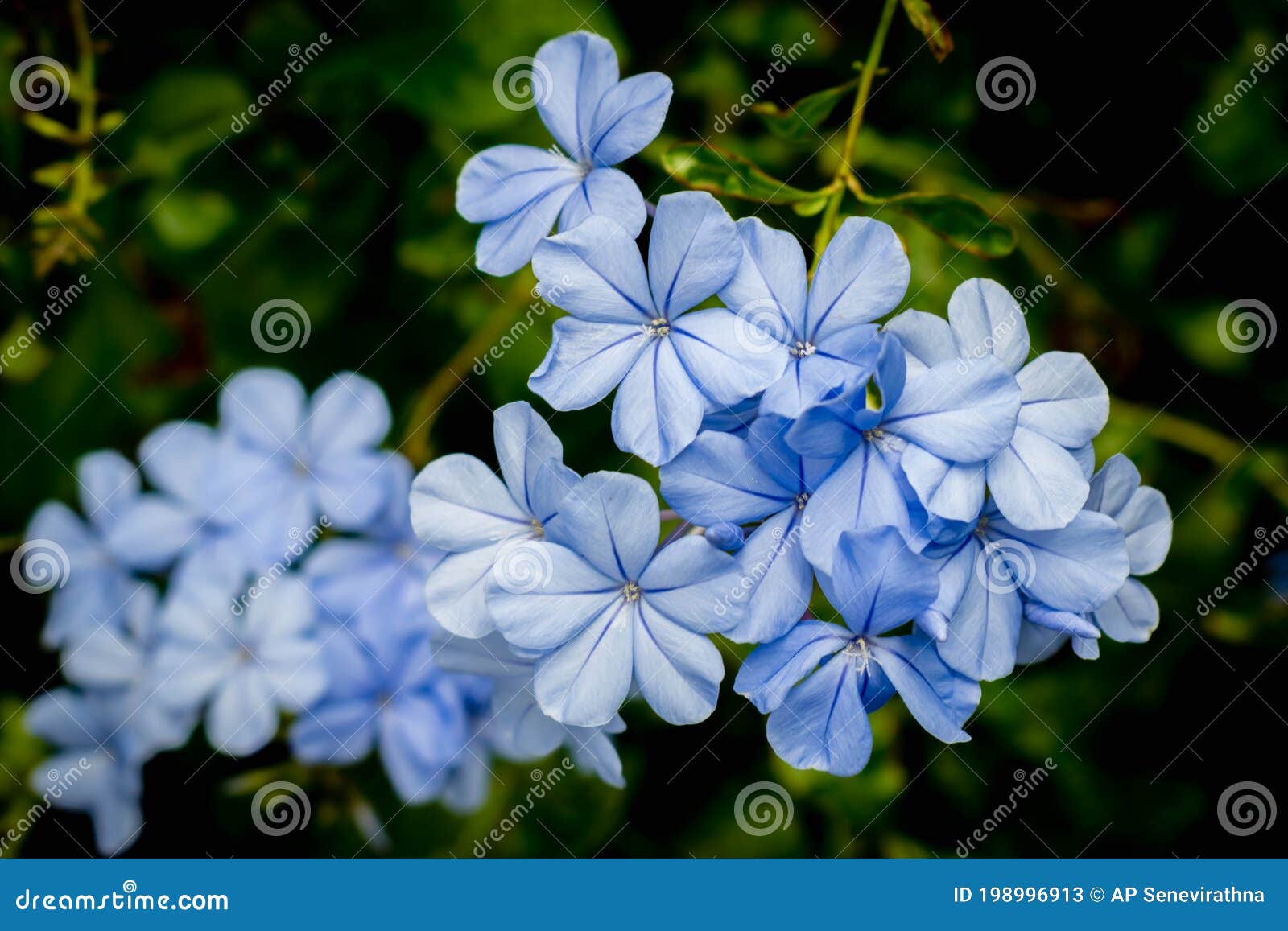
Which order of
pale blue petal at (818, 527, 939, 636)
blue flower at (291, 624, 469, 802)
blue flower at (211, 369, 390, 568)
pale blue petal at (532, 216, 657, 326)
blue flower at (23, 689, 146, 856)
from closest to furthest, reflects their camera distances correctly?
1. pale blue petal at (818, 527, 939, 636)
2. pale blue petal at (532, 216, 657, 326)
3. blue flower at (291, 624, 469, 802)
4. blue flower at (211, 369, 390, 568)
5. blue flower at (23, 689, 146, 856)

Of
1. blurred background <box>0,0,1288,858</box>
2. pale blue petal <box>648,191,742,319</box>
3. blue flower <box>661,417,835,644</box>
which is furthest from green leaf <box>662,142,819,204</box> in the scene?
A: blurred background <box>0,0,1288,858</box>

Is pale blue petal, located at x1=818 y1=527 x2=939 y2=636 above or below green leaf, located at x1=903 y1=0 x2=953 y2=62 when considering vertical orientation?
below

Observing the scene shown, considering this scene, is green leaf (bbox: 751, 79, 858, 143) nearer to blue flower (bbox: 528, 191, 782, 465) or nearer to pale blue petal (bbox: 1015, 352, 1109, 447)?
blue flower (bbox: 528, 191, 782, 465)

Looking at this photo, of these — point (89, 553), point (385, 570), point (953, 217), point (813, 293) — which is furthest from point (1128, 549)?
point (89, 553)

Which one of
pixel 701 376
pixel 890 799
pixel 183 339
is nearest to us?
pixel 701 376

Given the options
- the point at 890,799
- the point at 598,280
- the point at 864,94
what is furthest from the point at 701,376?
the point at 890,799

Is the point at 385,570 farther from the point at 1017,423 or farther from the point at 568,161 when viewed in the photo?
the point at 1017,423

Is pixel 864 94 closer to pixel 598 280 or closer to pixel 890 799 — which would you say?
pixel 598 280
